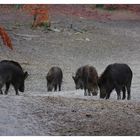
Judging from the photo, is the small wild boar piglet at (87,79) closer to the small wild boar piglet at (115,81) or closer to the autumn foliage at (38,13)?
the small wild boar piglet at (115,81)

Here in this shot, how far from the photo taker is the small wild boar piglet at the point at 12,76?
7887 mm

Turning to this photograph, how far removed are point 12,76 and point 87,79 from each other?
91 cm

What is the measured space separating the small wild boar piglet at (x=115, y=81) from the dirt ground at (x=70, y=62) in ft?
0.29

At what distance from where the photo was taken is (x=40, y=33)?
757cm

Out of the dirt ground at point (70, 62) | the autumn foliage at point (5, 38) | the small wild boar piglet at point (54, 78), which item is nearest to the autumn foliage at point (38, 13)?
the dirt ground at point (70, 62)

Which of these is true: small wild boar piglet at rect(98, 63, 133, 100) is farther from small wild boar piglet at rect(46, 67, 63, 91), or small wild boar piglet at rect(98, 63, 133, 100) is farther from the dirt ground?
small wild boar piglet at rect(46, 67, 63, 91)

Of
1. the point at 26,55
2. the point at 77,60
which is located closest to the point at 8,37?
the point at 26,55

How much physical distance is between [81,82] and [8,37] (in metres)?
1.37

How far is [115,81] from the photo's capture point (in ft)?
27.2

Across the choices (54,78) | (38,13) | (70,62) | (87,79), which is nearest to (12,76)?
(54,78)

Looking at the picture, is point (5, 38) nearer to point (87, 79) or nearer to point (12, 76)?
point (12, 76)

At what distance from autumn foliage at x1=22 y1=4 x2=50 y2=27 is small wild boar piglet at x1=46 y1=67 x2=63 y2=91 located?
19.0 inches

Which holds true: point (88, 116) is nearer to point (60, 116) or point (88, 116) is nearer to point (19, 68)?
point (60, 116)

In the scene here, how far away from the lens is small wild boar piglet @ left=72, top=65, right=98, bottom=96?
26.3 feet
